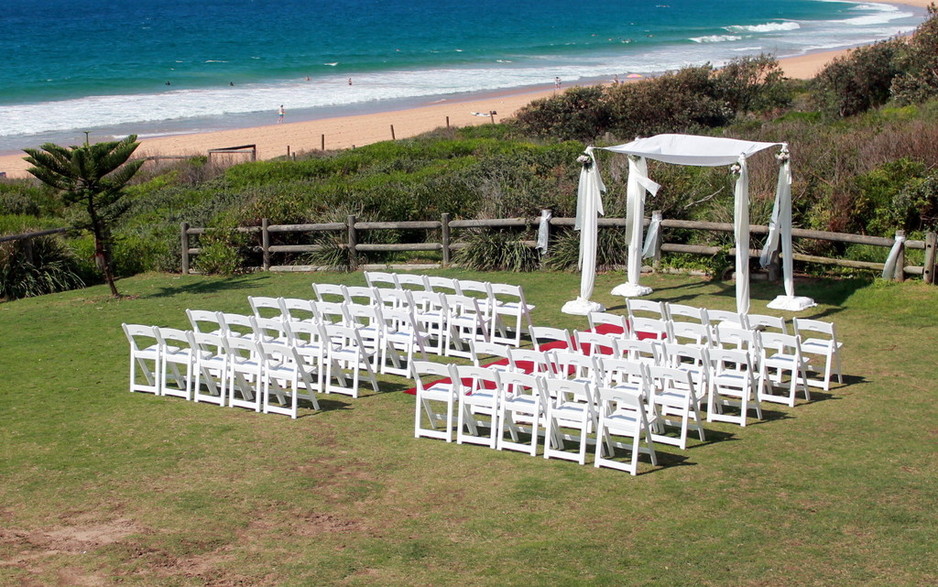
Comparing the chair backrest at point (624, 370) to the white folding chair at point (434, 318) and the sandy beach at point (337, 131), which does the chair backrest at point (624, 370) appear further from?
the sandy beach at point (337, 131)

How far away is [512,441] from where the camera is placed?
10.1m

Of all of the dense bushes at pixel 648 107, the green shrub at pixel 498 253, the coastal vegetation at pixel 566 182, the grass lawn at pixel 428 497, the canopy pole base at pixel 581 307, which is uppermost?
the dense bushes at pixel 648 107

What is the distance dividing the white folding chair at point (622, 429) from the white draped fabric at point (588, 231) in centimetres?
538

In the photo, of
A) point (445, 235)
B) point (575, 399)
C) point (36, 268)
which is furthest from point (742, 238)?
point (36, 268)

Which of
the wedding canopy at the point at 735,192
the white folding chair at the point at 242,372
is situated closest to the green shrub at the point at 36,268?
the white folding chair at the point at 242,372

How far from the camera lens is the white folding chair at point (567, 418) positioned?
9312 mm

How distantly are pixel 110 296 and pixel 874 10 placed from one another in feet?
429

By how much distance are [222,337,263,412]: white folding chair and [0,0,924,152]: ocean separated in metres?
41.3

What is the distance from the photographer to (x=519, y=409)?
9.65 m

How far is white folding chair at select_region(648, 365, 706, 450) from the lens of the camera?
9570 mm

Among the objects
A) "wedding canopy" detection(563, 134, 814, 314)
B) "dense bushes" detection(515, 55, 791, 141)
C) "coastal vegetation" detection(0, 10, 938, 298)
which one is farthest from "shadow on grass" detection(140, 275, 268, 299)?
"dense bushes" detection(515, 55, 791, 141)

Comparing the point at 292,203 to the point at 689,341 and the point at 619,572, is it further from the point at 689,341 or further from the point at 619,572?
the point at 619,572

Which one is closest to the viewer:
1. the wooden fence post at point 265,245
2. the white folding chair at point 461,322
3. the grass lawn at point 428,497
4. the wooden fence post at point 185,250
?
the grass lawn at point 428,497

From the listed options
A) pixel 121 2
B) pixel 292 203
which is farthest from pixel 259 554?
pixel 121 2
